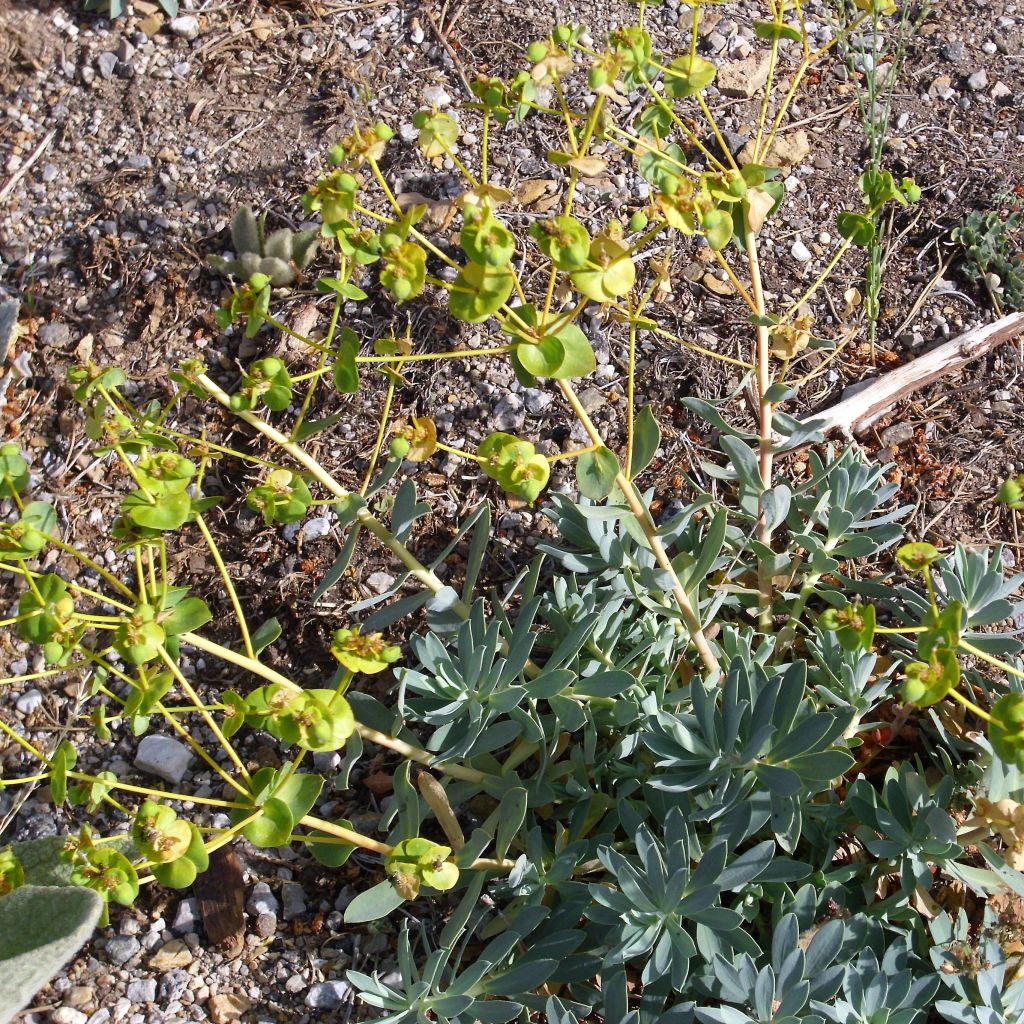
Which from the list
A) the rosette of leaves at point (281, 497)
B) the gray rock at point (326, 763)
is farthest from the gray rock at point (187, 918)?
the rosette of leaves at point (281, 497)

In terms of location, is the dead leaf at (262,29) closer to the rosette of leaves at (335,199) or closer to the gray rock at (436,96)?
the gray rock at (436,96)

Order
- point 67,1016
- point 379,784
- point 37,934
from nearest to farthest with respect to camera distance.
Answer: point 37,934
point 67,1016
point 379,784

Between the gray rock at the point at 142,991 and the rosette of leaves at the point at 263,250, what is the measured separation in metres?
1.84

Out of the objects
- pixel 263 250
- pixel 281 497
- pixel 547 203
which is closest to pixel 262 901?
pixel 281 497

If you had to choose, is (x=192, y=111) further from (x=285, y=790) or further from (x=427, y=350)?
(x=285, y=790)

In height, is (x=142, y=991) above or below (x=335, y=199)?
below

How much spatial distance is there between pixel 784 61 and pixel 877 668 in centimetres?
199

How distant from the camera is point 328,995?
2.20 meters

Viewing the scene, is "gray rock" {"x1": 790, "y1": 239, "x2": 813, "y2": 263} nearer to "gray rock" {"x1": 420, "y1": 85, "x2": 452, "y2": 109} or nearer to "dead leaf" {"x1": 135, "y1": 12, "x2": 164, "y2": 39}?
"gray rock" {"x1": 420, "y1": 85, "x2": 452, "y2": 109}

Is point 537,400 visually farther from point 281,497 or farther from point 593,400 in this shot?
point 281,497

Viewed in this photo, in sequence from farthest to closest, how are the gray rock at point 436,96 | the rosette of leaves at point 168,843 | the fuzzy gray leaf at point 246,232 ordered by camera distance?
the gray rock at point 436,96
the fuzzy gray leaf at point 246,232
the rosette of leaves at point 168,843

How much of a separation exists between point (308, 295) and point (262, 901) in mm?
1661

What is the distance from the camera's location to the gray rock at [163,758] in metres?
2.43

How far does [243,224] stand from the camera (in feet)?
9.48
